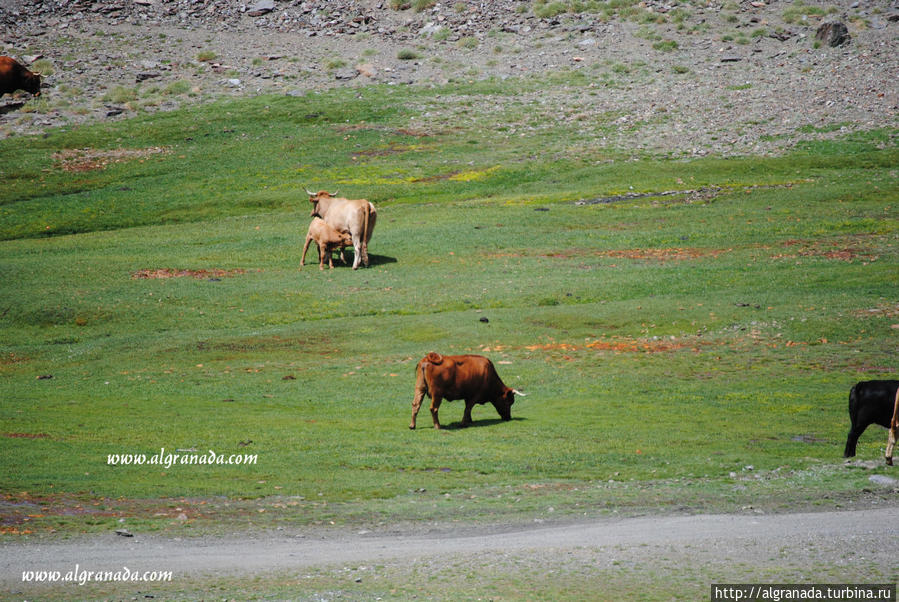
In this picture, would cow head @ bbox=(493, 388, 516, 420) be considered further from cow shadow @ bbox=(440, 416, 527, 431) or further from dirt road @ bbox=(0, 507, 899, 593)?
dirt road @ bbox=(0, 507, 899, 593)

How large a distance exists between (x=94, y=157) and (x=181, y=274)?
33.6 metres

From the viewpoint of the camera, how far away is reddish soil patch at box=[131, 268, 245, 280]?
37.9m

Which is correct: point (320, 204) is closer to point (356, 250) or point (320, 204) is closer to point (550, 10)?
point (356, 250)

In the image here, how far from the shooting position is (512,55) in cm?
9344

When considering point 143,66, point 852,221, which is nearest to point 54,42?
point 143,66

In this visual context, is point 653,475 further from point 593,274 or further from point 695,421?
point 593,274

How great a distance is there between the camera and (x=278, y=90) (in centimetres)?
8625

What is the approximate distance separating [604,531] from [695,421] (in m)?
8.33

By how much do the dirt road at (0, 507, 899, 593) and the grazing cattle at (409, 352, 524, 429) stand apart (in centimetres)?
613

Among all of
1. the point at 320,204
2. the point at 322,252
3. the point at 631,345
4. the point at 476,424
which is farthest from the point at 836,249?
the point at 476,424

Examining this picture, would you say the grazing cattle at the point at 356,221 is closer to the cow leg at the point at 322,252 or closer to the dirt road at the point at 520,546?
the cow leg at the point at 322,252

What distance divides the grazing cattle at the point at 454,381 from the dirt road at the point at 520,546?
6130 mm

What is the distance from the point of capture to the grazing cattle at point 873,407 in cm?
1745

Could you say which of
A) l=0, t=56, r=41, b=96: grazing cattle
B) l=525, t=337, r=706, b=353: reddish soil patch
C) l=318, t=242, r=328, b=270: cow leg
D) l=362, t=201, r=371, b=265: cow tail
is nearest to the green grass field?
l=525, t=337, r=706, b=353: reddish soil patch
